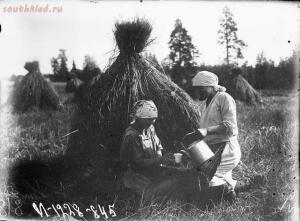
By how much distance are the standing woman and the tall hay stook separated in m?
0.47

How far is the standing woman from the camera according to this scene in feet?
13.2

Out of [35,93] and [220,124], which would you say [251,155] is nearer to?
[220,124]

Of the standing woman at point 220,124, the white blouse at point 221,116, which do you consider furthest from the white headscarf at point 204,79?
the white blouse at point 221,116

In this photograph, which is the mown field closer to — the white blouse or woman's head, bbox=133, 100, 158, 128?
the white blouse

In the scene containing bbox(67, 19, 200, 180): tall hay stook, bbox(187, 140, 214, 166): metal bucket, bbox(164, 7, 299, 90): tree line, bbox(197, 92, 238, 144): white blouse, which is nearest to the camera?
bbox(187, 140, 214, 166): metal bucket

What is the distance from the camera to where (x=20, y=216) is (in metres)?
4.05

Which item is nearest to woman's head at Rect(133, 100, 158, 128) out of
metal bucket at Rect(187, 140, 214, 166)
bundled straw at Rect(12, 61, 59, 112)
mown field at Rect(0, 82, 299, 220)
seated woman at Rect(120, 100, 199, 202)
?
seated woman at Rect(120, 100, 199, 202)

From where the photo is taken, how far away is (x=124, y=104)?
450cm

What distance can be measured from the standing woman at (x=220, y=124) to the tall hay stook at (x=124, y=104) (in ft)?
1.54

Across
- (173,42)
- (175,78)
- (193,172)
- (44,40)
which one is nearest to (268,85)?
(175,78)

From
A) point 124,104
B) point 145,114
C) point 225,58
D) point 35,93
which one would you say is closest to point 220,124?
point 145,114

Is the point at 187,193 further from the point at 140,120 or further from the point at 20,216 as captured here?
the point at 20,216

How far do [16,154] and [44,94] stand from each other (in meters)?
3.87

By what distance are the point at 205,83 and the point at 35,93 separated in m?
5.08
